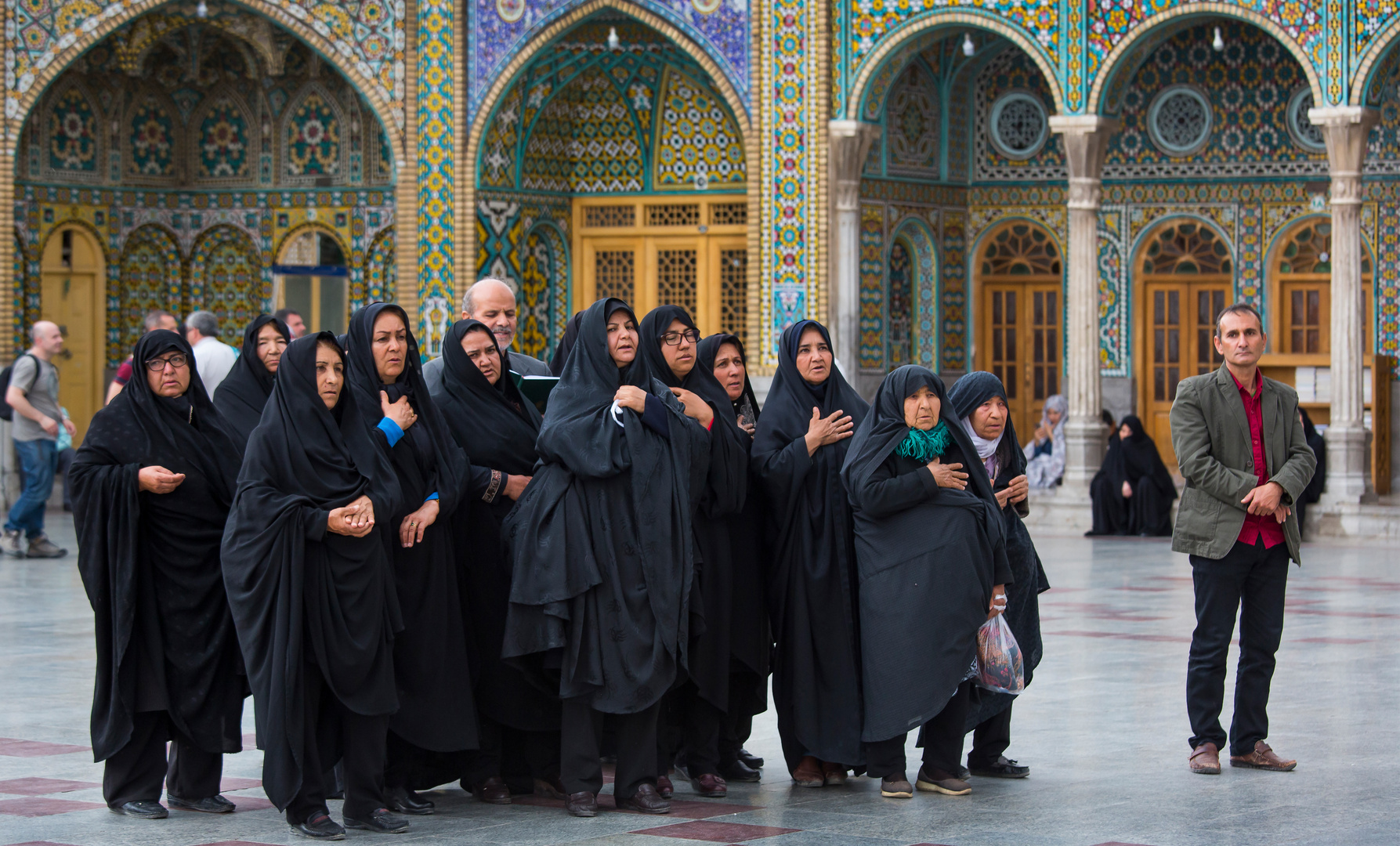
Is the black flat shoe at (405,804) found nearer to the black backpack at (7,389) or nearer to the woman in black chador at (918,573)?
the woman in black chador at (918,573)

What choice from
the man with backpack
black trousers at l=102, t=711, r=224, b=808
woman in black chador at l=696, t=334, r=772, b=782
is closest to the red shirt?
woman in black chador at l=696, t=334, r=772, b=782

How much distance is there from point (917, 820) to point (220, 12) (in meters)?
12.1

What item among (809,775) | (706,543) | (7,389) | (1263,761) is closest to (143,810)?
(706,543)

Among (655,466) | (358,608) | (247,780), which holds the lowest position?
(247,780)

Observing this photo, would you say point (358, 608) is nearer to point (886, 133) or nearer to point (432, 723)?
point (432, 723)

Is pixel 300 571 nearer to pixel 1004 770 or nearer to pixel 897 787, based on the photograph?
pixel 897 787

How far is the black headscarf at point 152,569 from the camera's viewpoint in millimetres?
4805

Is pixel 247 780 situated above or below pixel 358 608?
below

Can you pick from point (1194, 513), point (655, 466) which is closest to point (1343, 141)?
point (1194, 513)

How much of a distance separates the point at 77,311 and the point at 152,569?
11.4 metres

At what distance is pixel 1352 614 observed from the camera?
875 cm

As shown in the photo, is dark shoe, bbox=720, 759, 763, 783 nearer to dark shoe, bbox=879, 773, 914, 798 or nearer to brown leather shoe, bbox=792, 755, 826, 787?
brown leather shoe, bbox=792, 755, 826, 787

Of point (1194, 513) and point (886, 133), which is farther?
point (886, 133)

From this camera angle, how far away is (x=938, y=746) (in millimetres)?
5012
